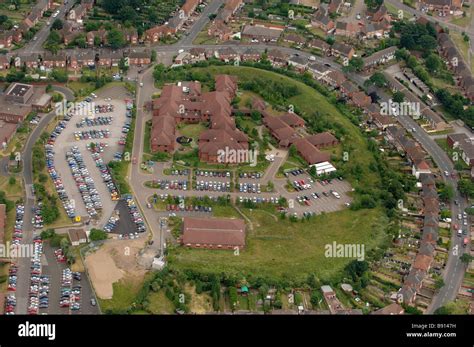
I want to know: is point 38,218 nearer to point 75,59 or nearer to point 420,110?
point 75,59

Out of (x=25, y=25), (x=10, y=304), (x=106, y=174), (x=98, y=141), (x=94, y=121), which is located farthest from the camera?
(x=25, y=25)

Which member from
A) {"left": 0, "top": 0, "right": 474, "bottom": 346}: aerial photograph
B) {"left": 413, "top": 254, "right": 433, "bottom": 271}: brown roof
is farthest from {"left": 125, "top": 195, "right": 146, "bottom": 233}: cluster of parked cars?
{"left": 413, "top": 254, "right": 433, "bottom": 271}: brown roof

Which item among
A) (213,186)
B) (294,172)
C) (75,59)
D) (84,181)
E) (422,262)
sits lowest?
(422,262)

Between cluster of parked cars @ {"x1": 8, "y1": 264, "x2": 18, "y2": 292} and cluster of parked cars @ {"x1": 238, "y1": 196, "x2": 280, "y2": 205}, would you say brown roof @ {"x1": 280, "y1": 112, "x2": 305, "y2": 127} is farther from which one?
cluster of parked cars @ {"x1": 8, "y1": 264, "x2": 18, "y2": 292}

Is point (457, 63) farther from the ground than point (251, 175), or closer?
farther from the ground

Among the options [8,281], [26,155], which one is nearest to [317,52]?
[26,155]

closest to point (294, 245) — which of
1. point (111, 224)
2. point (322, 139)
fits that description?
point (111, 224)
